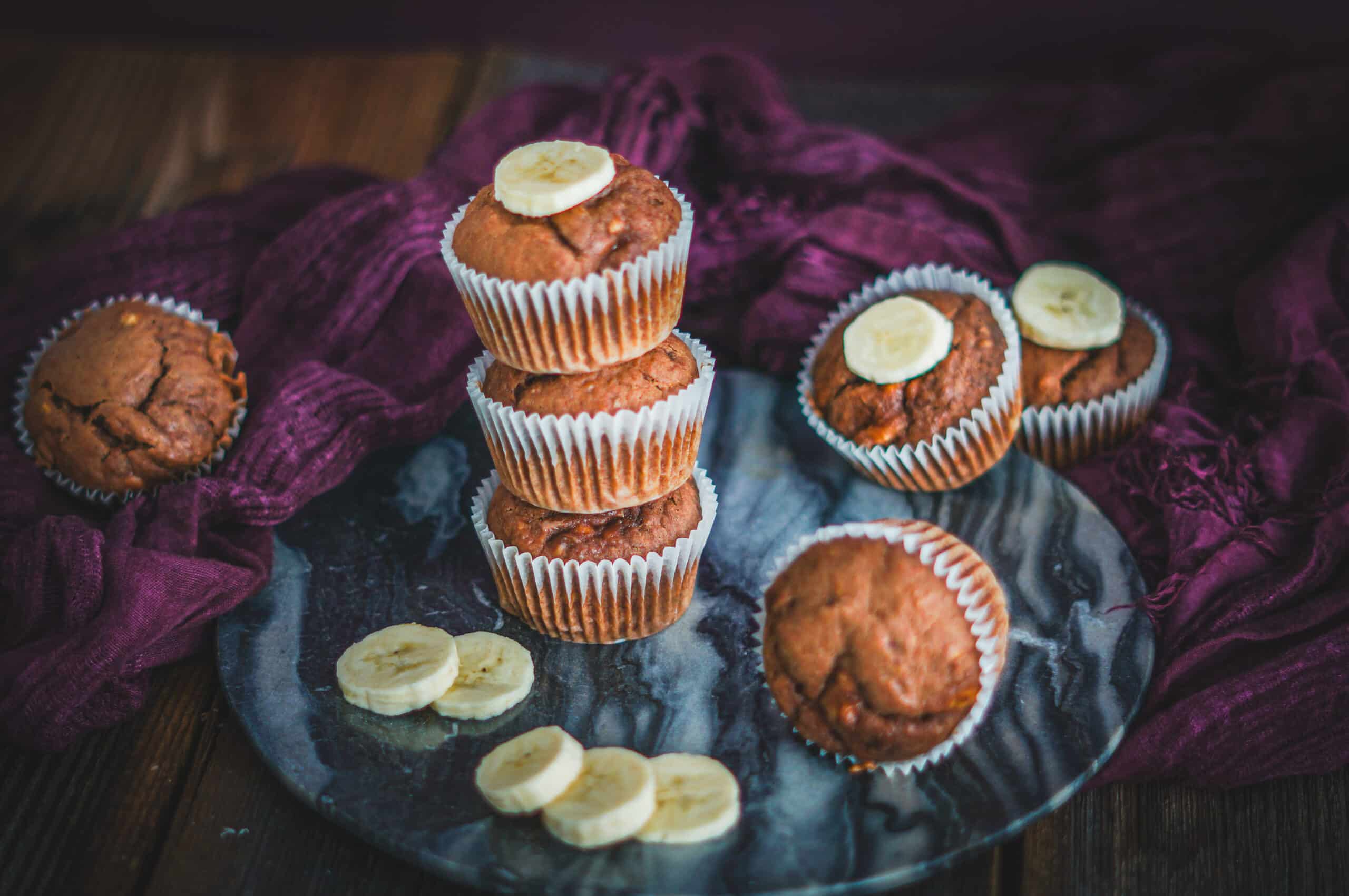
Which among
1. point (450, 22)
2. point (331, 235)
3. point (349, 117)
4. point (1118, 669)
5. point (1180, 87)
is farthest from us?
point (450, 22)

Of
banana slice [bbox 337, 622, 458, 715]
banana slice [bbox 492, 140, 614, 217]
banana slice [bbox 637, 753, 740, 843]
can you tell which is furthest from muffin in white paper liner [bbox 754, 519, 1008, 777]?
banana slice [bbox 492, 140, 614, 217]

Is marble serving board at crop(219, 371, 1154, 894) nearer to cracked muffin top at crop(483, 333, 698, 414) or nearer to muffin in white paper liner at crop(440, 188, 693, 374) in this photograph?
cracked muffin top at crop(483, 333, 698, 414)

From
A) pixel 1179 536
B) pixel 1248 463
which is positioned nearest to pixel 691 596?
pixel 1179 536

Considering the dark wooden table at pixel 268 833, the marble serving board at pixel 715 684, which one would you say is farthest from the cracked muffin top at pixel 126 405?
the dark wooden table at pixel 268 833

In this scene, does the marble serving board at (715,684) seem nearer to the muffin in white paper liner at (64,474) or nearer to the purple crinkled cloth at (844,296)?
the purple crinkled cloth at (844,296)

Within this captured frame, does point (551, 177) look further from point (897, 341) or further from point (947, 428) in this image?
point (947, 428)

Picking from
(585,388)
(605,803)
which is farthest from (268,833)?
(585,388)

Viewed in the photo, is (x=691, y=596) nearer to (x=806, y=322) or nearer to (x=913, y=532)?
(x=913, y=532)

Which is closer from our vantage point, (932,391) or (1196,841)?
(1196,841)
